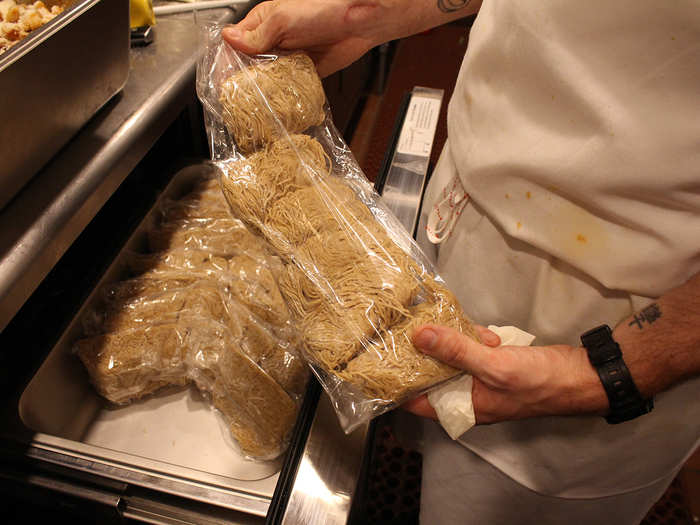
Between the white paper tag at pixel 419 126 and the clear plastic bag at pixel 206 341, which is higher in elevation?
the white paper tag at pixel 419 126

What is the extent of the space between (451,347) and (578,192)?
0.90 feet

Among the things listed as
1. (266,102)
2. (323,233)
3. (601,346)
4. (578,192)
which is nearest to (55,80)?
(266,102)

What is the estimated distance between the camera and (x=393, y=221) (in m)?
0.75

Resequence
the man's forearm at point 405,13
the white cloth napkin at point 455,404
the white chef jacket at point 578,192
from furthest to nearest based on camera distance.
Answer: the man's forearm at point 405,13, the white cloth napkin at point 455,404, the white chef jacket at point 578,192

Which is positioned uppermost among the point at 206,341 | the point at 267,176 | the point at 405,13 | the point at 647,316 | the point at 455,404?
the point at 405,13

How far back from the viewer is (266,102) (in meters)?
0.72

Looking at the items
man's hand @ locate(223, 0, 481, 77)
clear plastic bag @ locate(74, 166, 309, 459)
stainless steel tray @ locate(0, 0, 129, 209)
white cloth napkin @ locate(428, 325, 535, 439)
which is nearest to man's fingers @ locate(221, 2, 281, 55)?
man's hand @ locate(223, 0, 481, 77)

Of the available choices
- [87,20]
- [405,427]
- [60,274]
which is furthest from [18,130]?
[405,427]

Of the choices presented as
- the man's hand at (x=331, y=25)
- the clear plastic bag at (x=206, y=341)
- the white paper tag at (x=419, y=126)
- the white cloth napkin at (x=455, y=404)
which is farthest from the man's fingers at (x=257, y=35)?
the white cloth napkin at (x=455, y=404)

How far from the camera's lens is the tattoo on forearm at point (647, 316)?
59 cm

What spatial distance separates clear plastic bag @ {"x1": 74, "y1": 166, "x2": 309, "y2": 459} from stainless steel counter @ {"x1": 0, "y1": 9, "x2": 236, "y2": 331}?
286 mm

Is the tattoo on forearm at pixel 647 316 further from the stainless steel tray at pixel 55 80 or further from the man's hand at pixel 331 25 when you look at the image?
the stainless steel tray at pixel 55 80

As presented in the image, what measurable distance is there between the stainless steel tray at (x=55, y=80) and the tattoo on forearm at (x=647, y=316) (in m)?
0.86

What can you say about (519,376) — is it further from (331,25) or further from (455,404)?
(331,25)
